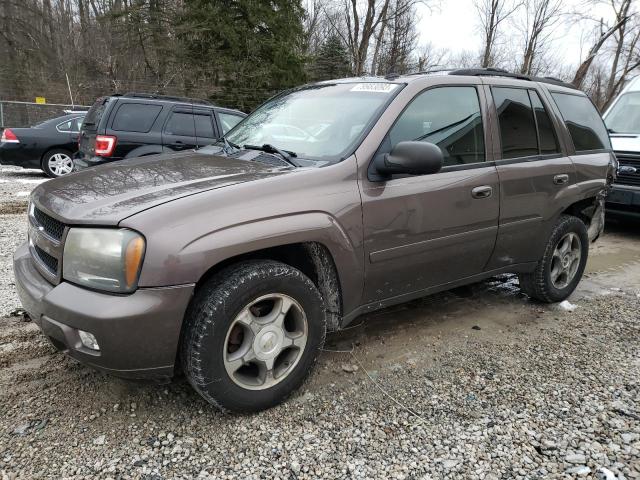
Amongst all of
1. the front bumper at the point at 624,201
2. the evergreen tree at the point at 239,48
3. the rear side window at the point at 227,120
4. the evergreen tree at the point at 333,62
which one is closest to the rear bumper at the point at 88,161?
the rear side window at the point at 227,120

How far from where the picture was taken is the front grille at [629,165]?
6.84 m

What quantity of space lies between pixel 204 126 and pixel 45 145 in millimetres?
4574

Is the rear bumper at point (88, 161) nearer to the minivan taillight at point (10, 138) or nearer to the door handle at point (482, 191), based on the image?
the minivan taillight at point (10, 138)

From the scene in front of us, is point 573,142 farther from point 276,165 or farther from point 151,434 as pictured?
point 151,434

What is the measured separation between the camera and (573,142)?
4.13m

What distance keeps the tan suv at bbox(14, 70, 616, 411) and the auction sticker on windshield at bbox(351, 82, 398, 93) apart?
0.05 feet

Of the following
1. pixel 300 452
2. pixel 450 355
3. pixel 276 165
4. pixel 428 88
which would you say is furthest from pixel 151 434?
pixel 428 88

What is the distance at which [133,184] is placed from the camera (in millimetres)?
2523

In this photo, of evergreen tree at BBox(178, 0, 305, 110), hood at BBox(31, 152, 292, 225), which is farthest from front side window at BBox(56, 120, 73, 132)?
evergreen tree at BBox(178, 0, 305, 110)

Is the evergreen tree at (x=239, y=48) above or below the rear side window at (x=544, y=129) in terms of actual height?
above

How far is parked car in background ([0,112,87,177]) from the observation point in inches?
404

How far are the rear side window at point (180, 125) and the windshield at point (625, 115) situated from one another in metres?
6.89

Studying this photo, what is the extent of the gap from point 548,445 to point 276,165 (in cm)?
206

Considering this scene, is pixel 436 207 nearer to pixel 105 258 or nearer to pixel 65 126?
pixel 105 258
